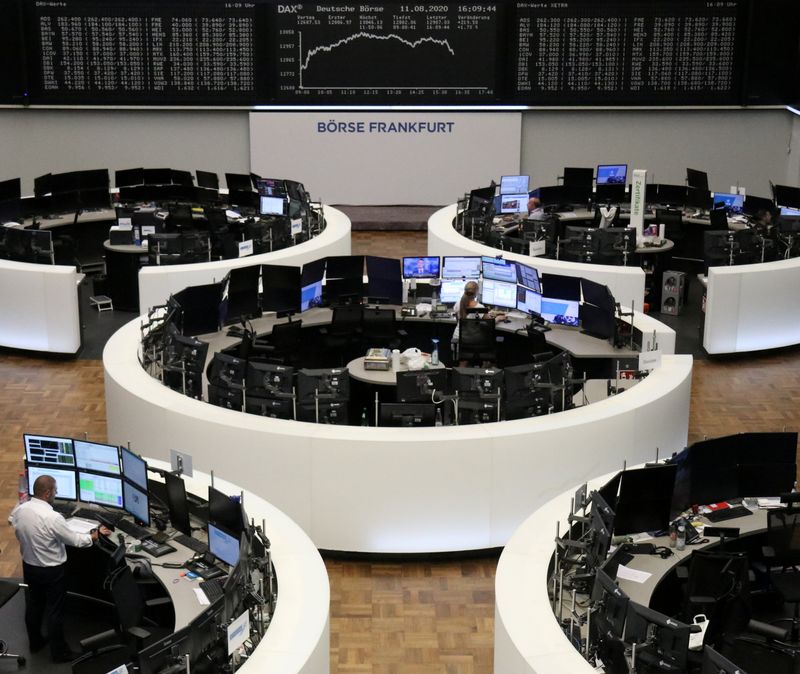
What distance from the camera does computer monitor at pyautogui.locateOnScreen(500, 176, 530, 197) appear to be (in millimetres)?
15164

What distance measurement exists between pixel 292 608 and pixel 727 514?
297 cm

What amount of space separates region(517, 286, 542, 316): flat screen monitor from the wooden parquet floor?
1697 millimetres

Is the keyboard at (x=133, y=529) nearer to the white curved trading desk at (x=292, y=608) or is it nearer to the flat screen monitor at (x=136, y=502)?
the flat screen monitor at (x=136, y=502)

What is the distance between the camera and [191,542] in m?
7.00

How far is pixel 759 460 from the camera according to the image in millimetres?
7629

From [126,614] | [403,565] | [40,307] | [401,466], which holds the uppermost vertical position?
[40,307]

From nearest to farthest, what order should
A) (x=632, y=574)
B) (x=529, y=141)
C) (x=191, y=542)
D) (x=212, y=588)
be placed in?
(x=212, y=588) → (x=632, y=574) → (x=191, y=542) → (x=529, y=141)

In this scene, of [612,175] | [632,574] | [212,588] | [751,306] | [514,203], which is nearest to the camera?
[212,588]

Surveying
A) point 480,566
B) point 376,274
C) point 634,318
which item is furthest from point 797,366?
point 480,566

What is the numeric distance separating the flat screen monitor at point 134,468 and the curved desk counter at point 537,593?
2.14 m

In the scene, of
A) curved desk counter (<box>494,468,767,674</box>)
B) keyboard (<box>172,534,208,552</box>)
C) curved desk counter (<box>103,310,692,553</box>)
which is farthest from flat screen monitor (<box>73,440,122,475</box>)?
curved desk counter (<box>494,468,767,674</box>)

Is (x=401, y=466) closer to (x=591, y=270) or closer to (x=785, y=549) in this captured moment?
(x=785, y=549)

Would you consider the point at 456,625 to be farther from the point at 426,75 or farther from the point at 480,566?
the point at 426,75

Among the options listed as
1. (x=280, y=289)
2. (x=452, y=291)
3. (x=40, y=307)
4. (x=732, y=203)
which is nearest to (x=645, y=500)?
(x=452, y=291)
